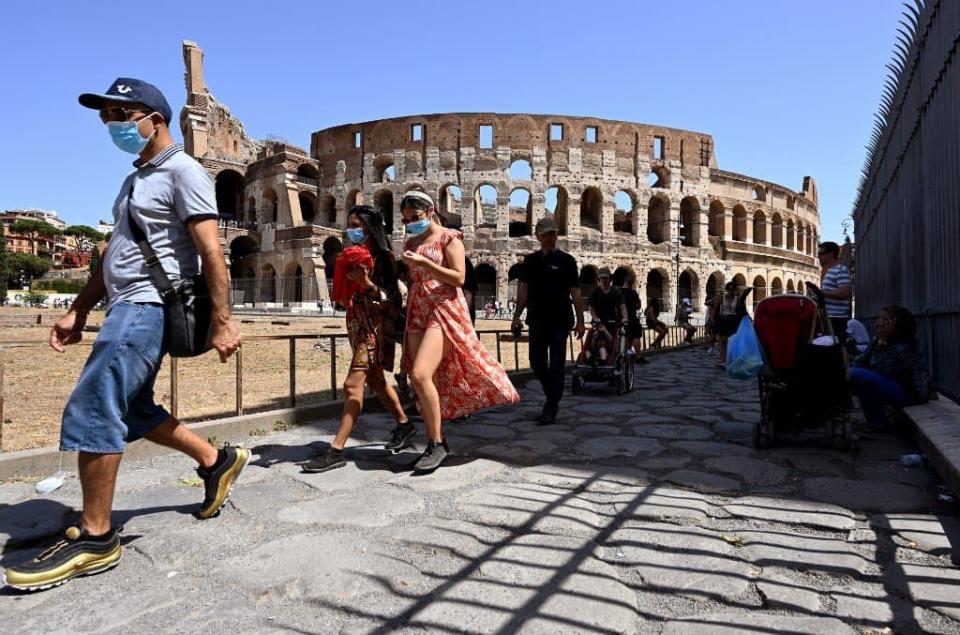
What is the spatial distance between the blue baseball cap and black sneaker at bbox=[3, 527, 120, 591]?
5.03 feet

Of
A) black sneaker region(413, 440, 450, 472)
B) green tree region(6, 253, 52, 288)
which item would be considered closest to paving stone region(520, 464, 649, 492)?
black sneaker region(413, 440, 450, 472)

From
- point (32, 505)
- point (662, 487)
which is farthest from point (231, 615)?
point (662, 487)

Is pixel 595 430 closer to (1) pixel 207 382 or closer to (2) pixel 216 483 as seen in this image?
(2) pixel 216 483

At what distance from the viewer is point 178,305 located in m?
2.17

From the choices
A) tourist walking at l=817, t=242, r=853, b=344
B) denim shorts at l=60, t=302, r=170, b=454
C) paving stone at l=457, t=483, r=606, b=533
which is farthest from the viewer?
tourist walking at l=817, t=242, r=853, b=344

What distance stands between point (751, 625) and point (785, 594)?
10.2 inches

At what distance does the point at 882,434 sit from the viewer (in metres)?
4.16

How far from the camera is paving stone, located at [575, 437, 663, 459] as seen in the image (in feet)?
12.0

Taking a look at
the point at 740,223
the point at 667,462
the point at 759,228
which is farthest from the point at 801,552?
the point at 759,228

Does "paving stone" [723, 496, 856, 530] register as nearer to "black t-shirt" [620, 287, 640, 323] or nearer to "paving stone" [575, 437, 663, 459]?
"paving stone" [575, 437, 663, 459]

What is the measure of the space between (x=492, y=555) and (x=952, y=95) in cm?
393

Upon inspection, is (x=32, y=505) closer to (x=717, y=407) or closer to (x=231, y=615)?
(x=231, y=615)

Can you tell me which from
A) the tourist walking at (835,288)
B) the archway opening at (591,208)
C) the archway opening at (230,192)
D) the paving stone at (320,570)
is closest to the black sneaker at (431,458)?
the paving stone at (320,570)

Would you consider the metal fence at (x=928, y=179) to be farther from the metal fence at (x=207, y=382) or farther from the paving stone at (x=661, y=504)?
the metal fence at (x=207, y=382)
